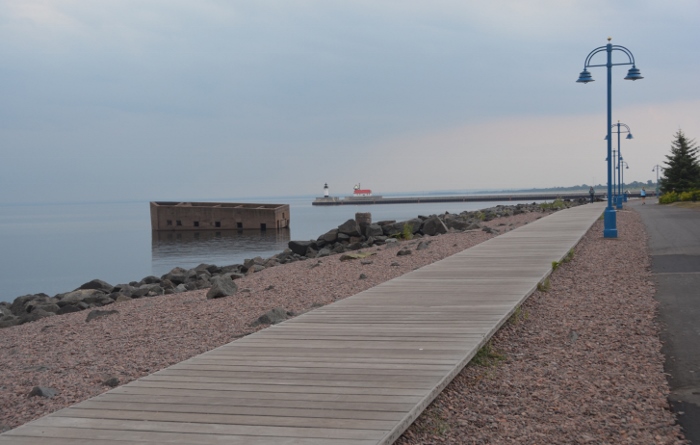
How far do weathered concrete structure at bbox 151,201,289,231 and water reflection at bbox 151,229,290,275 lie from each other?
36.9 inches

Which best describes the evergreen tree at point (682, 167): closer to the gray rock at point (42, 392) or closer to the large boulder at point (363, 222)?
the large boulder at point (363, 222)

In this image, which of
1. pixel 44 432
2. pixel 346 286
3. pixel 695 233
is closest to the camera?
pixel 44 432

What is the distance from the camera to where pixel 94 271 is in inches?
1307

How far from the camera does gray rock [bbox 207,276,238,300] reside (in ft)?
38.3

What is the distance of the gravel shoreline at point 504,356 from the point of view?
15.6 feet

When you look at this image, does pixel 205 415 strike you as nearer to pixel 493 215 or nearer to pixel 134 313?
pixel 134 313

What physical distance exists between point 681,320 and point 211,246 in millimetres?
38330

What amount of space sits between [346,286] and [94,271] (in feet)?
80.4

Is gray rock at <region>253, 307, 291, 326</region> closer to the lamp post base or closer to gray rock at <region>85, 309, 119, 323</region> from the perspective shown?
gray rock at <region>85, 309, 119, 323</region>

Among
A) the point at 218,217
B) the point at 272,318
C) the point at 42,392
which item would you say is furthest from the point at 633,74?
the point at 218,217

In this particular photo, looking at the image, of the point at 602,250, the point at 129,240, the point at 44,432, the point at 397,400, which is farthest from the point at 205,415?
the point at 129,240

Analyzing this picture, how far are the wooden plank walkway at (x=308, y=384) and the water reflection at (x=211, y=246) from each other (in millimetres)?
24163

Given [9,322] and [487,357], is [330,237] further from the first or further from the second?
[487,357]

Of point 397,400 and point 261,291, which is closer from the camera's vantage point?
point 397,400
